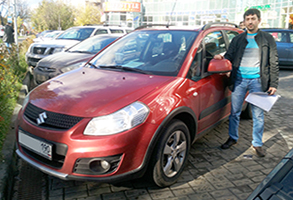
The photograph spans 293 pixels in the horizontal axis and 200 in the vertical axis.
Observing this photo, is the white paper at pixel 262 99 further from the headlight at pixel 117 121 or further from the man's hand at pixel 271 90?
the headlight at pixel 117 121

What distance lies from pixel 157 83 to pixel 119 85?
408mm

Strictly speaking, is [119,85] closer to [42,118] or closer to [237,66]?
[42,118]

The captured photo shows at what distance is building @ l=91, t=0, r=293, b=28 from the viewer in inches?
1069

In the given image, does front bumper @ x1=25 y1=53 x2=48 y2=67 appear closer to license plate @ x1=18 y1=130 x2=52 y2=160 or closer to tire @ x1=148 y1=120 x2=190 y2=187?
license plate @ x1=18 y1=130 x2=52 y2=160

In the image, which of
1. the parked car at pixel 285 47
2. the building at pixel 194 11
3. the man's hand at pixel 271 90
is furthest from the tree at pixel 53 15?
the man's hand at pixel 271 90

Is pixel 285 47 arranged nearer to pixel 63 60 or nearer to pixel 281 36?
pixel 281 36

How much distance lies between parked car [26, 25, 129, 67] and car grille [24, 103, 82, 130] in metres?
6.76

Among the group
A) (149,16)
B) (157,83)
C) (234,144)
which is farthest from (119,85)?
(149,16)

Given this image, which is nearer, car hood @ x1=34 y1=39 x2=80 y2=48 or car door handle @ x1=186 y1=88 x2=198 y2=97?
car door handle @ x1=186 y1=88 x2=198 y2=97

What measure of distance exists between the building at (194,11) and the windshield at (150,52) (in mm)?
21033

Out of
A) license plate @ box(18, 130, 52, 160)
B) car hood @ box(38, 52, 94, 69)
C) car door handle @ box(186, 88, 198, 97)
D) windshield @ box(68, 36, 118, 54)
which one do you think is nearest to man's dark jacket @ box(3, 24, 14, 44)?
windshield @ box(68, 36, 118, 54)

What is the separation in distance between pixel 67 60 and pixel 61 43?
3.01m

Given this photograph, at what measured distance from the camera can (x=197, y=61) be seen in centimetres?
353

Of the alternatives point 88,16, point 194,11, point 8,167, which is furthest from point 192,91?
point 88,16
